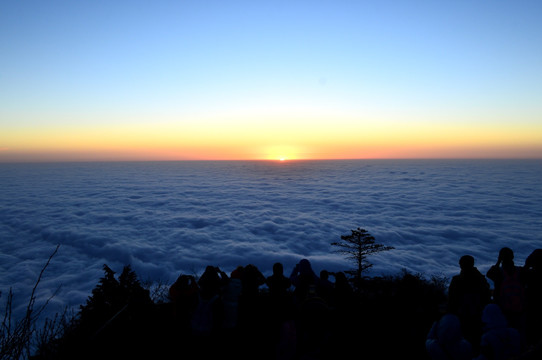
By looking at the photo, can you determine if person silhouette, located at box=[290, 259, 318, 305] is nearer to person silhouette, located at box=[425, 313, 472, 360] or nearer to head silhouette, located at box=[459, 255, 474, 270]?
person silhouette, located at box=[425, 313, 472, 360]

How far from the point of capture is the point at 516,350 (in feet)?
9.57

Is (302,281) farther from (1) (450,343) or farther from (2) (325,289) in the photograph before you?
(1) (450,343)

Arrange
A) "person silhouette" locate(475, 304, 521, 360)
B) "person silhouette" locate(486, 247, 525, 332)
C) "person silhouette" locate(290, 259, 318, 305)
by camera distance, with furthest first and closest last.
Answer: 1. "person silhouette" locate(290, 259, 318, 305)
2. "person silhouette" locate(486, 247, 525, 332)
3. "person silhouette" locate(475, 304, 521, 360)

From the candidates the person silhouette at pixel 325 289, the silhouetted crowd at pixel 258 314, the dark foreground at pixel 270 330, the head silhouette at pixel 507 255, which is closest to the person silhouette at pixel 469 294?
the dark foreground at pixel 270 330

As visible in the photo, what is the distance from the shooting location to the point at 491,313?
10.1ft

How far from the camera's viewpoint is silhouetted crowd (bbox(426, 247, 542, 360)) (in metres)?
3.01

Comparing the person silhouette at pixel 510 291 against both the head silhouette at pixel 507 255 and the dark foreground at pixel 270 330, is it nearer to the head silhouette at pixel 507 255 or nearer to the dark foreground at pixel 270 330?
the head silhouette at pixel 507 255

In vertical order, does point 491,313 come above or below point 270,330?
above

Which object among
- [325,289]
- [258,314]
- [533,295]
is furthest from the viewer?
[325,289]

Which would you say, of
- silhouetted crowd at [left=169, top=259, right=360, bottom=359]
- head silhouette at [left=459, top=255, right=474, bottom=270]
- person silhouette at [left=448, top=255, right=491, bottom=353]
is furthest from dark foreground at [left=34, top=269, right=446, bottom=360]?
head silhouette at [left=459, top=255, right=474, bottom=270]

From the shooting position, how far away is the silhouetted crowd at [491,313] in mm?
3006

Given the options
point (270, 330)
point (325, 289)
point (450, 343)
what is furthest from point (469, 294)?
point (270, 330)

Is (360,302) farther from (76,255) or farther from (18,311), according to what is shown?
(76,255)

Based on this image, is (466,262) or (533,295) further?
(533,295)
